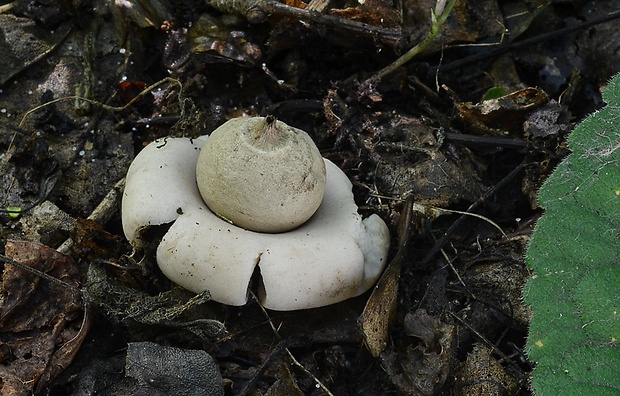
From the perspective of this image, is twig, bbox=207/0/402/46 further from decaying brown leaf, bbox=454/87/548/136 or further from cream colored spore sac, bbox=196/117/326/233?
cream colored spore sac, bbox=196/117/326/233

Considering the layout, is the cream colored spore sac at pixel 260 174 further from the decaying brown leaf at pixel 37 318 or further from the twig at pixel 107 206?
the decaying brown leaf at pixel 37 318

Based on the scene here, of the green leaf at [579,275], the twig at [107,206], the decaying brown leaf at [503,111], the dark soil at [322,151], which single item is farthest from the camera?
the decaying brown leaf at [503,111]

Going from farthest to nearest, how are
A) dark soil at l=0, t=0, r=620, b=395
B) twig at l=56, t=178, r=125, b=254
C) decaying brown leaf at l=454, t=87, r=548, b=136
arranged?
decaying brown leaf at l=454, t=87, r=548, b=136 < twig at l=56, t=178, r=125, b=254 < dark soil at l=0, t=0, r=620, b=395

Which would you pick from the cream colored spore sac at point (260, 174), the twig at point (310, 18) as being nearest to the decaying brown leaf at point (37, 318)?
the cream colored spore sac at point (260, 174)

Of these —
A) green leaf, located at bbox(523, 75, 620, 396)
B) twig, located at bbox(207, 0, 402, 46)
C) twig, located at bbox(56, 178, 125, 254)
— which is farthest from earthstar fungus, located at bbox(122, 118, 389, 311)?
twig, located at bbox(207, 0, 402, 46)

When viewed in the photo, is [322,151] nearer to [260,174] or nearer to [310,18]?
[310,18]

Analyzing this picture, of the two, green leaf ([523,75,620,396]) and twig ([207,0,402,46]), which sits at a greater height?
twig ([207,0,402,46])

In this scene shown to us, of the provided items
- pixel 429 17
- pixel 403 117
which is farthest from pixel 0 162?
pixel 429 17

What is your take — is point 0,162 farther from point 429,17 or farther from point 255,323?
point 429,17
